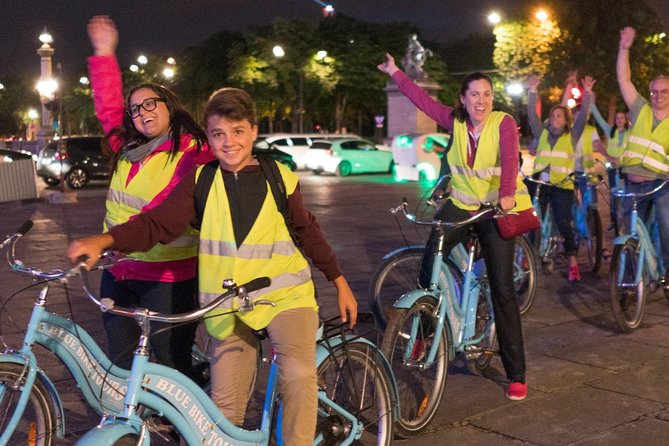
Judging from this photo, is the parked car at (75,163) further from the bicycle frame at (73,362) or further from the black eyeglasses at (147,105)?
the bicycle frame at (73,362)

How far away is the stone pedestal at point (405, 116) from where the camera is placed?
39.2 meters

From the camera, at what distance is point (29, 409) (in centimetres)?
377

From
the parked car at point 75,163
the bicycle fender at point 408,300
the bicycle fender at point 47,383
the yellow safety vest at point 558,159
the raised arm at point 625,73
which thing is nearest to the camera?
the bicycle fender at point 47,383

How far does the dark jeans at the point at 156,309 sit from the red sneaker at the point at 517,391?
2.27 meters

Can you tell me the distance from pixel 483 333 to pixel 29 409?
3.20 meters

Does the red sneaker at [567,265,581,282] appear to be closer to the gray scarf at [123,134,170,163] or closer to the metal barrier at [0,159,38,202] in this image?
the gray scarf at [123,134,170,163]

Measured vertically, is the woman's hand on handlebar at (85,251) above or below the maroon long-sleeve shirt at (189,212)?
below

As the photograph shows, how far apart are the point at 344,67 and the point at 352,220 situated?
45.5 m

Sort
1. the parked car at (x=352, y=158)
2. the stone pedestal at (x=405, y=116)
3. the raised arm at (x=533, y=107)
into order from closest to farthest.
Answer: the raised arm at (x=533, y=107) < the parked car at (x=352, y=158) < the stone pedestal at (x=405, y=116)

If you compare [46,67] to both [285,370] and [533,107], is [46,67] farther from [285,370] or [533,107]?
[285,370]

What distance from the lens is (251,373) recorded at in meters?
3.96

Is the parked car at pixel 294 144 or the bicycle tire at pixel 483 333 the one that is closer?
the bicycle tire at pixel 483 333

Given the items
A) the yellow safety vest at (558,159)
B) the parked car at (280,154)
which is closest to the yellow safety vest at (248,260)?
the yellow safety vest at (558,159)

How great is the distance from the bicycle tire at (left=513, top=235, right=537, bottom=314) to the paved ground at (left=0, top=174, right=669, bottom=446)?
0.16m
